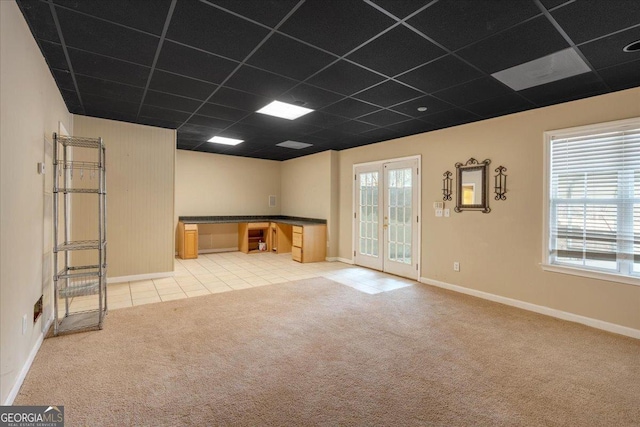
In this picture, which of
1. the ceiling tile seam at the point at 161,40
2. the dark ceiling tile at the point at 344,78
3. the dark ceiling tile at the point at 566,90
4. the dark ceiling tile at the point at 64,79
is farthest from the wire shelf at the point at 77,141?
the dark ceiling tile at the point at 566,90

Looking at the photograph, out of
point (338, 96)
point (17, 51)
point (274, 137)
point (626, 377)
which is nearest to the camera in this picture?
point (17, 51)

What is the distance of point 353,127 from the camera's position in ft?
16.2

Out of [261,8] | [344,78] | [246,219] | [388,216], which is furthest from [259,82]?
[246,219]

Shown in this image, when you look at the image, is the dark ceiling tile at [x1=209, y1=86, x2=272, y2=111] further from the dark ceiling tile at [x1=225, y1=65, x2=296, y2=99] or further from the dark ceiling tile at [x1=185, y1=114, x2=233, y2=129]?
the dark ceiling tile at [x1=185, y1=114, x2=233, y2=129]

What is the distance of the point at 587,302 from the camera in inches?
135

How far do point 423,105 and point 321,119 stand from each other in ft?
4.68

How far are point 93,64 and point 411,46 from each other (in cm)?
281

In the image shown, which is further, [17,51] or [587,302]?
[587,302]

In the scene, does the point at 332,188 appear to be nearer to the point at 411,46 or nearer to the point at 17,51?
the point at 411,46

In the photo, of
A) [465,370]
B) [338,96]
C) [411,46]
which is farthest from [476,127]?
[465,370]

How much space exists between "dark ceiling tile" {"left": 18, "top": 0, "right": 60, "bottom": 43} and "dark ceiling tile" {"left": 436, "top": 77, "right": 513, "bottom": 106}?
11.2 feet

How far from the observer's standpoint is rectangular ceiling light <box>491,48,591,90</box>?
2.56 m

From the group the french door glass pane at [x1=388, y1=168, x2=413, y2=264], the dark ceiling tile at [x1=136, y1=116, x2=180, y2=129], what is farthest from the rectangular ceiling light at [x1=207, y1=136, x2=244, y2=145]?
the french door glass pane at [x1=388, y1=168, x2=413, y2=264]

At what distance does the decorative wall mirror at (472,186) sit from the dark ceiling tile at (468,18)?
7.98ft
